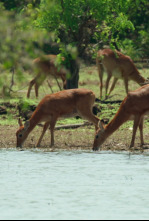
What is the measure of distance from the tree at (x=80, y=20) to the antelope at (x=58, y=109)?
4.09 metres

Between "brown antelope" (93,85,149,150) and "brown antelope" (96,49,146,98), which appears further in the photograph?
"brown antelope" (96,49,146,98)

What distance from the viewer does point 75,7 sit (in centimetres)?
1739

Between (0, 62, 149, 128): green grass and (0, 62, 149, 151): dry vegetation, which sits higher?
(0, 62, 149, 128): green grass

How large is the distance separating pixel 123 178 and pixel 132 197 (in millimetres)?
1427

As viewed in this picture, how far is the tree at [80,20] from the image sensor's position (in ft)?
57.0

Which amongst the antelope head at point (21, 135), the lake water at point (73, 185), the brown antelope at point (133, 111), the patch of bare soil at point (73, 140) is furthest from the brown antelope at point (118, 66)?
the lake water at point (73, 185)

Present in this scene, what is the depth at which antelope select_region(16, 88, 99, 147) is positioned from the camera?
1345 cm

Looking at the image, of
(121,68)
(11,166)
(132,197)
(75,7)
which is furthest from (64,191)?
(121,68)

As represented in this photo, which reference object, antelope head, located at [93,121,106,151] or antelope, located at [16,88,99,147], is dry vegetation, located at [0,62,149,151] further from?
antelope, located at [16,88,99,147]

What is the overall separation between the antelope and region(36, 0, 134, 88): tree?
4.09m

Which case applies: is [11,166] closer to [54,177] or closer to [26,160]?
[26,160]

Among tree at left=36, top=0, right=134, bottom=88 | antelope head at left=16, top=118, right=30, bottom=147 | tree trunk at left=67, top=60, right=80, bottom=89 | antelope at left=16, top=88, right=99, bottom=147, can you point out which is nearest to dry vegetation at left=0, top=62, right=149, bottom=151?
antelope head at left=16, top=118, right=30, bottom=147

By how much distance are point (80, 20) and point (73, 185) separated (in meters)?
9.59

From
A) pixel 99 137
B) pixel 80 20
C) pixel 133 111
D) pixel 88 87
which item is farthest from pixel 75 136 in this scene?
pixel 88 87
